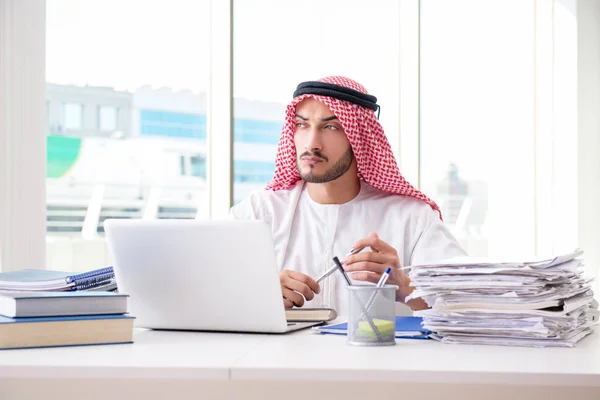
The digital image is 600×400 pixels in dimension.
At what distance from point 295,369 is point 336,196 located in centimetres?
163

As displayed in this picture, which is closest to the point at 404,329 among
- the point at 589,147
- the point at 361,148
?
the point at 361,148

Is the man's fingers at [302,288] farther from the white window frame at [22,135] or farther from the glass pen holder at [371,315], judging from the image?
the white window frame at [22,135]

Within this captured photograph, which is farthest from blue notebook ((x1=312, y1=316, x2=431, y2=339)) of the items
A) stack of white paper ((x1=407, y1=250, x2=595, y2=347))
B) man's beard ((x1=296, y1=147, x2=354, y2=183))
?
man's beard ((x1=296, y1=147, x2=354, y2=183))

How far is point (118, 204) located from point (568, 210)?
10.2 feet

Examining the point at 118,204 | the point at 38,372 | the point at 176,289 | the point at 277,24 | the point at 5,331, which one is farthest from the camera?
the point at 118,204

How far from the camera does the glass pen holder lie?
1411mm

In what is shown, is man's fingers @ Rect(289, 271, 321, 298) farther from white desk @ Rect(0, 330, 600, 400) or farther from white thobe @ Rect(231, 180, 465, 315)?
white thobe @ Rect(231, 180, 465, 315)

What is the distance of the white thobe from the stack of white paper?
106 centimetres

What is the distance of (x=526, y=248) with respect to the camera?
5207 millimetres

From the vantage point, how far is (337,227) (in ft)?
8.92

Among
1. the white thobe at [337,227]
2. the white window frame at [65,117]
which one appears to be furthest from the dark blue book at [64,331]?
the white window frame at [65,117]

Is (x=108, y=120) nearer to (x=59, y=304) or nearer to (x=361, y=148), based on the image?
(x=361, y=148)

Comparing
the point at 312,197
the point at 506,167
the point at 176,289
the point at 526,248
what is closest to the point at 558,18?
the point at 506,167

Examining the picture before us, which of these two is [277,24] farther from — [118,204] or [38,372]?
[38,372]
